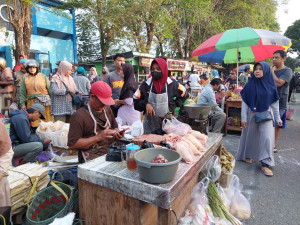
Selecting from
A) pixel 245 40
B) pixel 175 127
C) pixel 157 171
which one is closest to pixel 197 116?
pixel 175 127

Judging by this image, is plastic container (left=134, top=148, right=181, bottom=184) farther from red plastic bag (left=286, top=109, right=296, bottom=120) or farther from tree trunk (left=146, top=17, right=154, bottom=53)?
tree trunk (left=146, top=17, right=154, bottom=53)

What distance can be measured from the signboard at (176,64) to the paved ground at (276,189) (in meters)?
12.6

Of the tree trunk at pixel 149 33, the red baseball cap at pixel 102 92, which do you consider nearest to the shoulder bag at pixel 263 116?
the red baseball cap at pixel 102 92

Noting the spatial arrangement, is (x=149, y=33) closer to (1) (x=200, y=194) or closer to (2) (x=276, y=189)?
(2) (x=276, y=189)

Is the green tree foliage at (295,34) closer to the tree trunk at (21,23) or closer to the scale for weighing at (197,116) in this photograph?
the tree trunk at (21,23)

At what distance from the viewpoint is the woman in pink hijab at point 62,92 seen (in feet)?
15.6

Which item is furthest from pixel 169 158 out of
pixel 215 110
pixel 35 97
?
pixel 215 110

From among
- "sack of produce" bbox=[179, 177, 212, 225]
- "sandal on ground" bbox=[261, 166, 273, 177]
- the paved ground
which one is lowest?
the paved ground

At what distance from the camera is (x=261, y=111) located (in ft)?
12.6

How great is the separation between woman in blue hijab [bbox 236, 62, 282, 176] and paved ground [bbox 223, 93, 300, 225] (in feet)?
0.72

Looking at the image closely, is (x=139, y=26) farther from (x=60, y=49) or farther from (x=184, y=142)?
(x=184, y=142)

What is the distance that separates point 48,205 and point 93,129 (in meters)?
0.90

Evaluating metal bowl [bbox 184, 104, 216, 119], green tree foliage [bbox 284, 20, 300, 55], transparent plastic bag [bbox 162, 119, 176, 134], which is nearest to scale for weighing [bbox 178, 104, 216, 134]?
metal bowl [bbox 184, 104, 216, 119]

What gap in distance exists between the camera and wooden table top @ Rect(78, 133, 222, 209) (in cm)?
149
